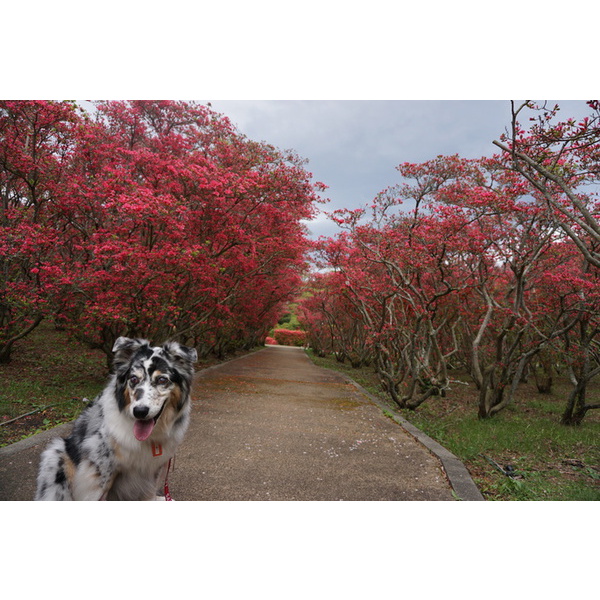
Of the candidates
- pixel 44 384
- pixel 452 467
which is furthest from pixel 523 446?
pixel 44 384

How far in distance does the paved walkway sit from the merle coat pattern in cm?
120

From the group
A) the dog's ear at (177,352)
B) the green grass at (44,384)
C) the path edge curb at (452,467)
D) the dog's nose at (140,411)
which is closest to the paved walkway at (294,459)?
the path edge curb at (452,467)

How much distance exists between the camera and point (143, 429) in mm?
2488

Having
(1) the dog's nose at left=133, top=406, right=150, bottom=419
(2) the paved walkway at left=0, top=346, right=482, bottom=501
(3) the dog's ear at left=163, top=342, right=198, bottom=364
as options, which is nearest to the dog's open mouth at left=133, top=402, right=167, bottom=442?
(1) the dog's nose at left=133, top=406, right=150, bottom=419

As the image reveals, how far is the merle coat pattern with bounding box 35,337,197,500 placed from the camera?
2.49 metres

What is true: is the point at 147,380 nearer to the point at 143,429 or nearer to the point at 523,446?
the point at 143,429

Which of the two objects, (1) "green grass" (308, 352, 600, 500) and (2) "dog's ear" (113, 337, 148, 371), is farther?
(1) "green grass" (308, 352, 600, 500)

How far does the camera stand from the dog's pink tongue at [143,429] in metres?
2.48

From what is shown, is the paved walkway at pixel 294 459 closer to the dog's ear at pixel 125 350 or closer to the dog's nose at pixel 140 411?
the dog's nose at pixel 140 411

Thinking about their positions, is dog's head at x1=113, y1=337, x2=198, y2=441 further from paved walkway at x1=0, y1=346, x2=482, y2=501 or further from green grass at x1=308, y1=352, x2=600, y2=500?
green grass at x1=308, y1=352, x2=600, y2=500

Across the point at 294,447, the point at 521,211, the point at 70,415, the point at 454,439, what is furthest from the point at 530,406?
the point at 70,415

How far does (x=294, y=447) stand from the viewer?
5195 millimetres

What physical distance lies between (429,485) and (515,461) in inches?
71.5

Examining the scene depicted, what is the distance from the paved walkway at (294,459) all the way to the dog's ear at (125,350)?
5.92 ft
